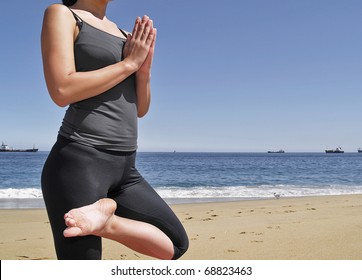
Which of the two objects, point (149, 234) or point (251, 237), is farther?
point (251, 237)

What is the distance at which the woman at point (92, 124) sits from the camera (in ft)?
4.62

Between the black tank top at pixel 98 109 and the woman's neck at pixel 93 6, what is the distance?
0.54 feet

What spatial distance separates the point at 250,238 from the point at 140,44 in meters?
4.24

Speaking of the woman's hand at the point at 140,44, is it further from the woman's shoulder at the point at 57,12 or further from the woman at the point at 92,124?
the woman's shoulder at the point at 57,12

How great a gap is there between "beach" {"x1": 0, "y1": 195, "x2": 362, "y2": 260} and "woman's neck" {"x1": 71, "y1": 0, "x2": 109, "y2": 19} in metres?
3.30

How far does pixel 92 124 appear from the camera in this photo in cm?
148

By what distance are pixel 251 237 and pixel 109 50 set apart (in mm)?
4367

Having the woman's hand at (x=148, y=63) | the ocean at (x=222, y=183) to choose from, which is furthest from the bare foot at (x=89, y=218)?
the ocean at (x=222, y=183)

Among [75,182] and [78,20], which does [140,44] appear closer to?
[78,20]

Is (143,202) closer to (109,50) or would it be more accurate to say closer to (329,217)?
(109,50)

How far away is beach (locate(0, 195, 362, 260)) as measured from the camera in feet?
14.6

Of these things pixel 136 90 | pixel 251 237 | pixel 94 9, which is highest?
pixel 94 9
